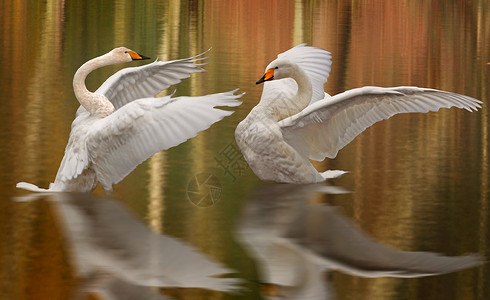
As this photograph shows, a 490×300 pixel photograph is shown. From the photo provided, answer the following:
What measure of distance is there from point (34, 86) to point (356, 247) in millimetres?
6639

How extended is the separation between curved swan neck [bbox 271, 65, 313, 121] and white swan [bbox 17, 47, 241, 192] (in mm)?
1268

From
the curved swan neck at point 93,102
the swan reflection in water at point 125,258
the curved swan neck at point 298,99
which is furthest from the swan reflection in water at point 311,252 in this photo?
the curved swan neck at point 93,102

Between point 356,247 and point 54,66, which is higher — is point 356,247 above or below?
below

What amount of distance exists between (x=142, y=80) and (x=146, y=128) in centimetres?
169

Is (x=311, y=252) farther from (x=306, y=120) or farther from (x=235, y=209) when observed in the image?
(x=306, y=120)

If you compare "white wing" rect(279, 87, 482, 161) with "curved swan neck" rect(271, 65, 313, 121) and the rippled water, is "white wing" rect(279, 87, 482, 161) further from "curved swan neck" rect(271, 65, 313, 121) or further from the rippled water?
the rippled water

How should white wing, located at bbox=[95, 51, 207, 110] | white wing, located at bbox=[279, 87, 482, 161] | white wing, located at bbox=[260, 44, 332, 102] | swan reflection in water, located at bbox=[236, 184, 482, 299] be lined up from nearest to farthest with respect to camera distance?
swan reflection in water, located at bbox=[236, 184, 482, 299], white wing, located at bbox=[279, 87, 482, 161], white wing, located at bbox=[95, 51, 207, 110], white wing, located at bbox=[260, 44, 332, 102]

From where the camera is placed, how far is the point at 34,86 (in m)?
11.3

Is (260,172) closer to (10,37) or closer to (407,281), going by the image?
(407,281)

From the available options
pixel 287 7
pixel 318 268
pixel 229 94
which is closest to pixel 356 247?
pixel 318 268

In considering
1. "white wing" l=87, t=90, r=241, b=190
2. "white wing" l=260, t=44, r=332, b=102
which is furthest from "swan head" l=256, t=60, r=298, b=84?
"white wing" l=87, t=90, r=241, b=190

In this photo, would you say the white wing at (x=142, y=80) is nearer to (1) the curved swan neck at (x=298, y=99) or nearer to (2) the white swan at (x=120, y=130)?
(2) the white swan at (x=120, y=130)

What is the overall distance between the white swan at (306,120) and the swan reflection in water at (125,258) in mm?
1359

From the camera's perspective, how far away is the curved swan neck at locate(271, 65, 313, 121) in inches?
295
